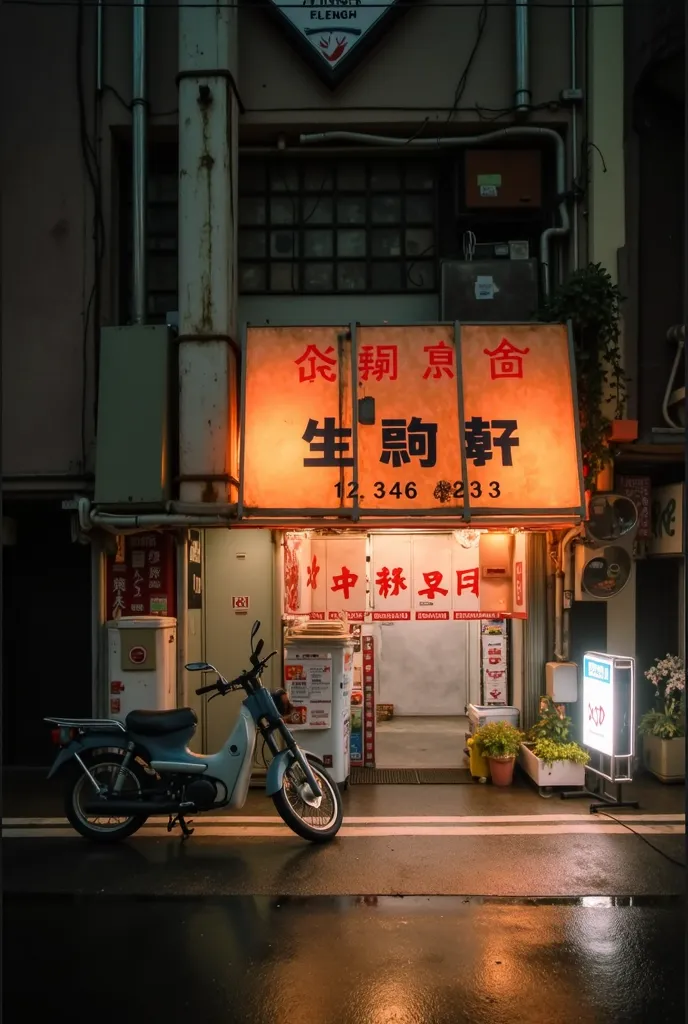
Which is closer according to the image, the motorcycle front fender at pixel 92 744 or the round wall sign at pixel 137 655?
the motorcycle front fender at pixel 92 744

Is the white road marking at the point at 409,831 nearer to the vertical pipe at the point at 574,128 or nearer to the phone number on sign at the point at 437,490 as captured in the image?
the phone number on sign at the point at 437,490

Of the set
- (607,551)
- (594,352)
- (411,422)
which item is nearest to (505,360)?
(594,352)

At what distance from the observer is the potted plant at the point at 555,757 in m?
8.59

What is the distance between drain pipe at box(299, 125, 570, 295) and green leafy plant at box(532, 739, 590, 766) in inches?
214

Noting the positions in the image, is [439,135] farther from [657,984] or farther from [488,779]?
[657,984]

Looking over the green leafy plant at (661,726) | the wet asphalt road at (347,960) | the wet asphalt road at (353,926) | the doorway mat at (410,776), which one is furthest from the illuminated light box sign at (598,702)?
the wet asphalt road at (347,960)

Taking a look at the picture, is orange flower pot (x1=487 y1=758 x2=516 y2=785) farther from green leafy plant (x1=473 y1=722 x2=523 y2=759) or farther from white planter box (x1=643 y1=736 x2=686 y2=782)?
white planter box (x1=643 y1=736 x2=686 y2=782)

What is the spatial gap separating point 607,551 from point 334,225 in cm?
537

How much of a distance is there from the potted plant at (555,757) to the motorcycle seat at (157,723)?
3966 millimetres

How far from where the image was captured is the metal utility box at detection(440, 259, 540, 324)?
945cm

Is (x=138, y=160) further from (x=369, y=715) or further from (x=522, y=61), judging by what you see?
(x=369, y=715)

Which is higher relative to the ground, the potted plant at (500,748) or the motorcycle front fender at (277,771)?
the motorcycle front fender at (277,771)

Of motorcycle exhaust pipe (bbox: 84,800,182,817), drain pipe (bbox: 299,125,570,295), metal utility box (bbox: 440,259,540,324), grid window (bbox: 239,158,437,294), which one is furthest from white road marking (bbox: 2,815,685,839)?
grid window (bbox: 239,158,437,294)

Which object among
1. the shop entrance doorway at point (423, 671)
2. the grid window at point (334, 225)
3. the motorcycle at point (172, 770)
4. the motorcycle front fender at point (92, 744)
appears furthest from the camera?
the shop entrance doorway at point (423, 671)
